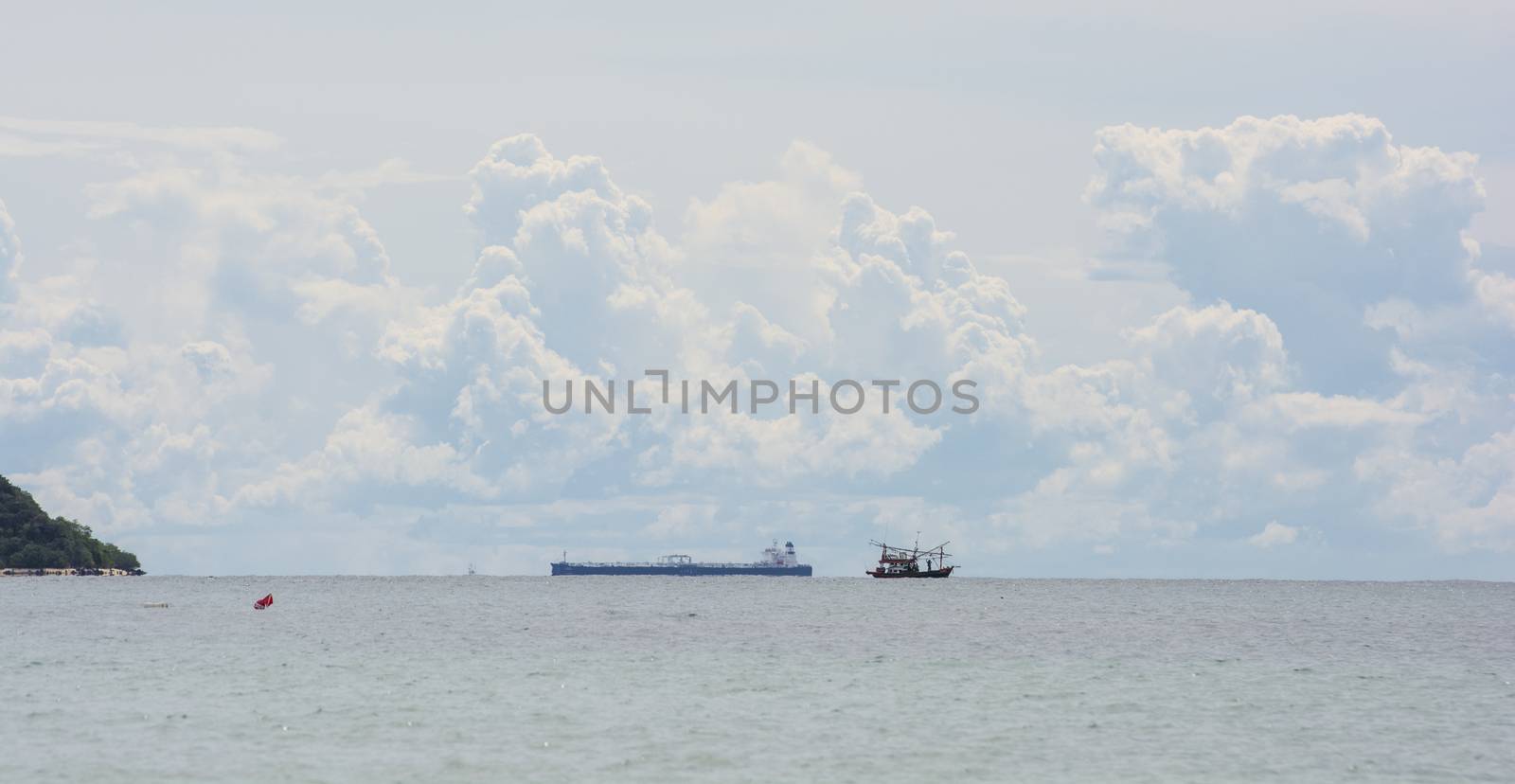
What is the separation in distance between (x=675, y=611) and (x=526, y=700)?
354 feet

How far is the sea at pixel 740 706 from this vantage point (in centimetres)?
5778

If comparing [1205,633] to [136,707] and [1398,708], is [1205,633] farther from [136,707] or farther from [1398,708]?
[136,707]

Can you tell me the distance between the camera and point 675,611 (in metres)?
184

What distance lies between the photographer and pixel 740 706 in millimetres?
74875

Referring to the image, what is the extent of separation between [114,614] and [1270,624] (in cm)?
12312

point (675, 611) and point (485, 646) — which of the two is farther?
point (675, 611)

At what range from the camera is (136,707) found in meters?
72.1

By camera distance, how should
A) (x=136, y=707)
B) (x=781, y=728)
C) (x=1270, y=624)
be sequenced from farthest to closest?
1. (x=1270, y=624)
2. (x=136, y=707)
3. (x=781, y=728)

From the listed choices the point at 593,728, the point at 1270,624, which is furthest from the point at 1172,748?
the point at 1270,624

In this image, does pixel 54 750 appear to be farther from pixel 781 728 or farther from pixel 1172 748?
pixel 1172 748

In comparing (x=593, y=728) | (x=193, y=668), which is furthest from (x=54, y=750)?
(x=193, y=668)

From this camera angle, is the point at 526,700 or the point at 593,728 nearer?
the point at 593,728

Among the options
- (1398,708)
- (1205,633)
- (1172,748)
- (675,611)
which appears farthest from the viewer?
(675,611)

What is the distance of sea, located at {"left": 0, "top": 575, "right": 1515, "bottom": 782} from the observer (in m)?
57.8
